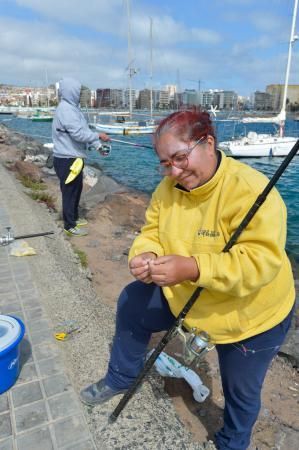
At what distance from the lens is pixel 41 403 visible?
8.36ft

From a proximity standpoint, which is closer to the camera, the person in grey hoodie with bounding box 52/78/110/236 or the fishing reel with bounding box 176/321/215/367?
the fishing reel with bounding box 176/321/215/367

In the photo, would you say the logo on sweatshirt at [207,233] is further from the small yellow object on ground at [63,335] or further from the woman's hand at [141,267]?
the small yellow object on ground at [63,335]

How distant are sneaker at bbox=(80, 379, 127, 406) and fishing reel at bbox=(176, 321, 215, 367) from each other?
29.3 inches

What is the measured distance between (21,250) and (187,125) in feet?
13.4

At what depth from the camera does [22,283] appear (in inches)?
170

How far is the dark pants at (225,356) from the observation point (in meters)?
2.06

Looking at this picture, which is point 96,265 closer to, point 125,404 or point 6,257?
point 6,257

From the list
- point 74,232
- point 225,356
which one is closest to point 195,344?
point 225,356

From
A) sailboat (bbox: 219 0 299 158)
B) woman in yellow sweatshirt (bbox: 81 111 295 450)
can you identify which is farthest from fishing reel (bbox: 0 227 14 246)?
sailboat (bbox: 219 0 299 158)

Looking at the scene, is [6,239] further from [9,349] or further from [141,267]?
[141,267]

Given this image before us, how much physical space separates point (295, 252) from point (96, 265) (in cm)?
557

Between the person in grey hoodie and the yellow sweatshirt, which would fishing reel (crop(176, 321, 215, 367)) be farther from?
the person in grey hoodie

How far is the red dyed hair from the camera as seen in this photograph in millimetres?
1826

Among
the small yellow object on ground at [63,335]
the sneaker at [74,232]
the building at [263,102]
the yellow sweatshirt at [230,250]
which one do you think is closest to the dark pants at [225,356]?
the yellow sweatshirt at [230,250]
